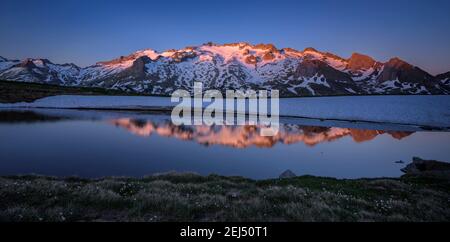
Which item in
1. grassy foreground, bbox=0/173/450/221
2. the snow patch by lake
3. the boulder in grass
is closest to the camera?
grassy foreground, bbox=0/173/450/221

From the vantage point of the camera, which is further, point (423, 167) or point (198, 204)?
point (423, 167)

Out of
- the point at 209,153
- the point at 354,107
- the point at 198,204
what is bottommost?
the point at 209,153

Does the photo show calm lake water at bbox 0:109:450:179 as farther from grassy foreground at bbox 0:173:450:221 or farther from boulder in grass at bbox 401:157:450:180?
grassy foreground at bbox 0:173:450:221

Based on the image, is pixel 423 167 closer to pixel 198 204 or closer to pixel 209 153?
pixel 209 153

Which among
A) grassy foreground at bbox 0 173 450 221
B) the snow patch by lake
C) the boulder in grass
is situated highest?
the snow patch by lake

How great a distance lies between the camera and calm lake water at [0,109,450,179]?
2206 cm

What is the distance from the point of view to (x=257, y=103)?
93438 mm

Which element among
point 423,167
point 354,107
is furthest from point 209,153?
point 354,107

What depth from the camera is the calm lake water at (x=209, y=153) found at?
2206cm

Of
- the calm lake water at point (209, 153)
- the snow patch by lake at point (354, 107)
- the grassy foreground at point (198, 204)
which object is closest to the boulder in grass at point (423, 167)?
the calm lake water at point (209, 153)

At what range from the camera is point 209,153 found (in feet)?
95.7

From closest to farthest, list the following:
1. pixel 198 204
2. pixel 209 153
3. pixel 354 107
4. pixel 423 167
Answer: pixel 198 204
pixel 423 167
pixel 209 153
pixel 354 107

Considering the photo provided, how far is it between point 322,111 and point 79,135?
184 ft

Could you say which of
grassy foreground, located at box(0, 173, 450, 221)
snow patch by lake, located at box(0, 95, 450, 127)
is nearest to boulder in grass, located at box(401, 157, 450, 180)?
grassy foreground, located at box(0, 173, 450, 221)
